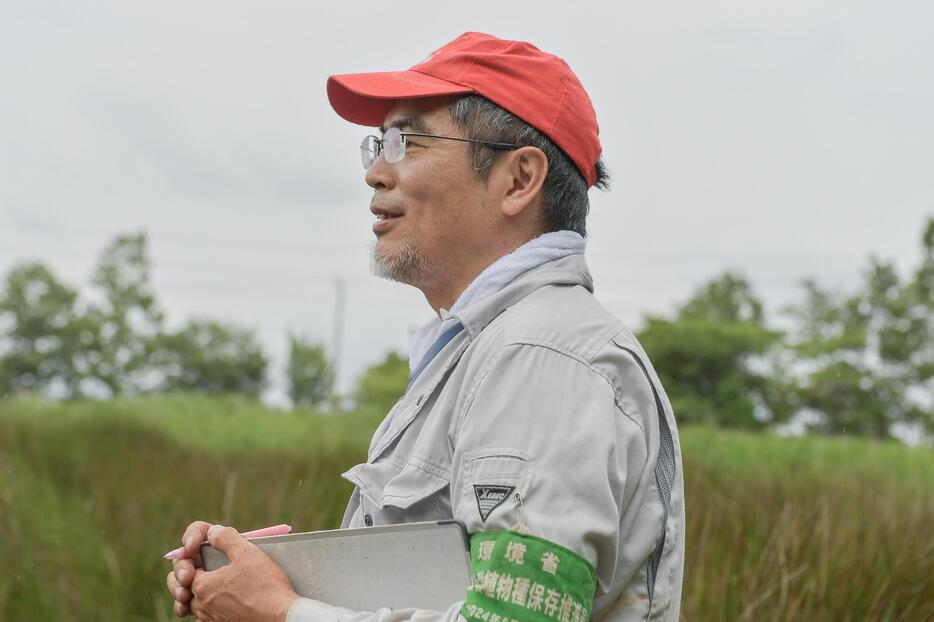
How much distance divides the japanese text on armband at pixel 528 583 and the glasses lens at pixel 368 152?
4.04 ft

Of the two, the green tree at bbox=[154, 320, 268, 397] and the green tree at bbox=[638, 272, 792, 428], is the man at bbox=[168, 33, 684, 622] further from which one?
the green tree at bbox=[154, 320, 268, 397]

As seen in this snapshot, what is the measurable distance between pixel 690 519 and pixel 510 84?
10.7ft

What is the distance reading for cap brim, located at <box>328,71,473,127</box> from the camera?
7.98 ft

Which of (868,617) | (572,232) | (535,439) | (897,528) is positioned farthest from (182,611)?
(897,528)

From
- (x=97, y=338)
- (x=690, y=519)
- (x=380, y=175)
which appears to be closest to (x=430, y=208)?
(x=380, y=175)

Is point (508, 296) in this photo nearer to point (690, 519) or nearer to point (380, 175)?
point (380, 175)

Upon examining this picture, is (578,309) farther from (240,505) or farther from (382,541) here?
(240,505)

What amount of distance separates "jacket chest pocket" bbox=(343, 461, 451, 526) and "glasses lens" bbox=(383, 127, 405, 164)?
0.72 meters

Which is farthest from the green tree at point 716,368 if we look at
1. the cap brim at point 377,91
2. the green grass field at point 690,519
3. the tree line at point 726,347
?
the cap brim at point 377,91

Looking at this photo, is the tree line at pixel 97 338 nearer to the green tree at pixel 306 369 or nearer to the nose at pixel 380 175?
the green tree at pixel 306 369

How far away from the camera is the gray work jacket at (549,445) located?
1728 mm

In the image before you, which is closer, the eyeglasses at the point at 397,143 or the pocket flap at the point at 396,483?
the pocket flap at the point at 396,483

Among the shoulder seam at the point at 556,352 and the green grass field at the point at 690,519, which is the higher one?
the shoulder seam at the point at 556,352

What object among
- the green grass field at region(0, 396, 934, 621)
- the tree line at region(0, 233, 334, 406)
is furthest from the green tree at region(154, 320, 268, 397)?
the green grass field at region(0, 396, 934, 621)
